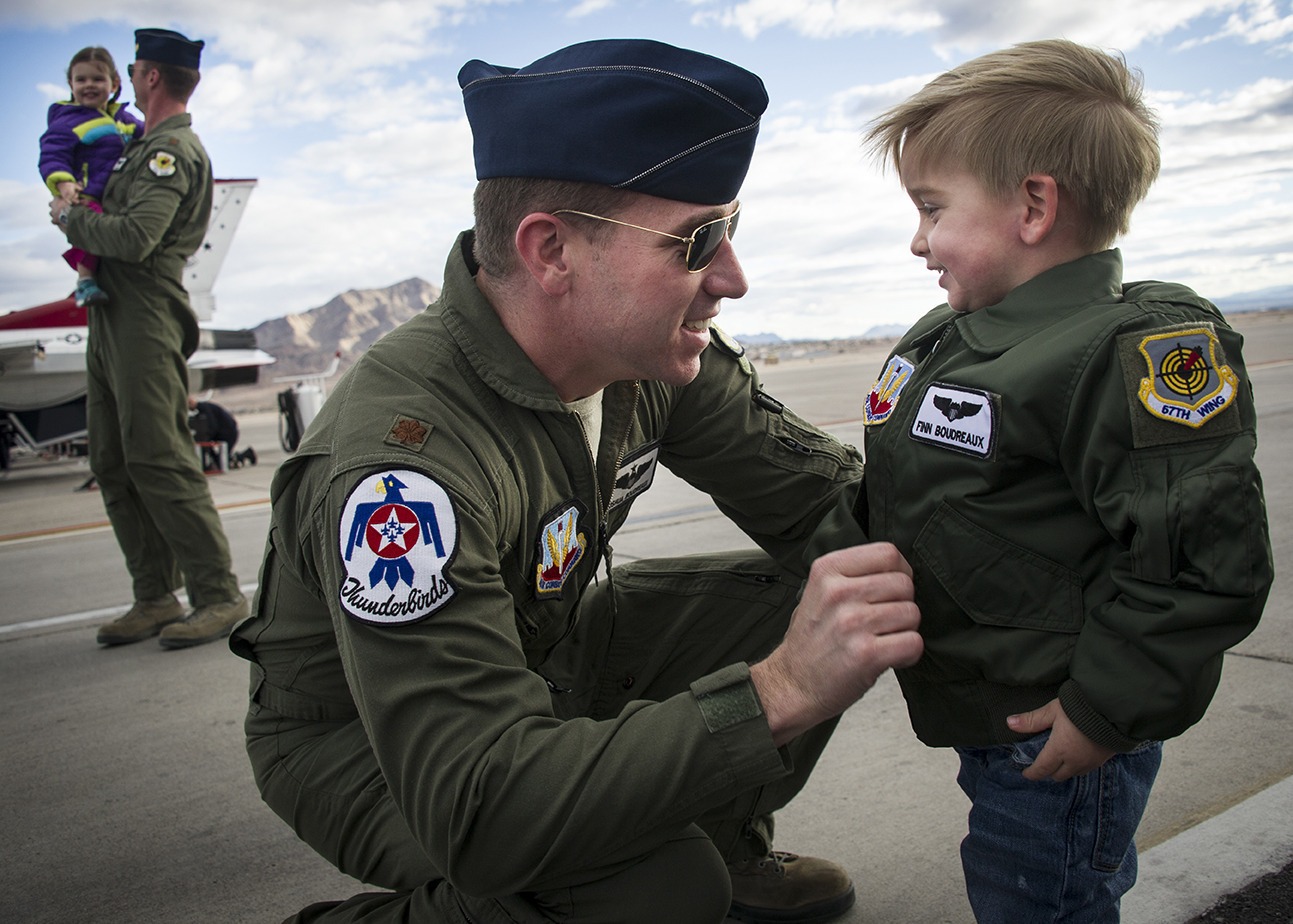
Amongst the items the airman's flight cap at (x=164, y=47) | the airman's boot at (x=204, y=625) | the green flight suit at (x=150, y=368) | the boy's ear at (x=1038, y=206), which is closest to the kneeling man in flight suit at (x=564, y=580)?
the boy's ear at (x=1038, y=206)

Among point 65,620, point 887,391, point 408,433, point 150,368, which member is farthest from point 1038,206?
point 65,620

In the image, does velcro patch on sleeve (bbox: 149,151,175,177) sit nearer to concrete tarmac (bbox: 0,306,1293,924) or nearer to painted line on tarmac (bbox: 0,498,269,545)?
concrete tarmac (bbox: 0,306,1293,924)

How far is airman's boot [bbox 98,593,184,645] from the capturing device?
414 centimetres

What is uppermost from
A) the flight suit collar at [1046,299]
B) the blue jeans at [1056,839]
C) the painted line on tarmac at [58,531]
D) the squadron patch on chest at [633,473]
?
the flight suit collar at [1046,299]

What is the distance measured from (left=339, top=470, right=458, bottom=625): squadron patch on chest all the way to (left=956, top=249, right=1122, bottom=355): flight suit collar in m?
0.89

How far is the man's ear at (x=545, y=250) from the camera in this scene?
1.73m

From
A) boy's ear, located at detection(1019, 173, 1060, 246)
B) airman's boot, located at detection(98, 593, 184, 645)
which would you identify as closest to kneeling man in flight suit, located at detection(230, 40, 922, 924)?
boy's ear, located at detection(1019, 173, 1060, 246)

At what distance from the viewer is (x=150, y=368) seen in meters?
4.08

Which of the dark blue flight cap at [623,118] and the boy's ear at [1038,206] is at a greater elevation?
the dark blue flight cap at [623,118]

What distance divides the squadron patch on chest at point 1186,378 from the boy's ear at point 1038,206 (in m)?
0.32

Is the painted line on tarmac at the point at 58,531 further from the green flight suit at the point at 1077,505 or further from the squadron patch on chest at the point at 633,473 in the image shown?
the green flight suit at the point at 1077,505

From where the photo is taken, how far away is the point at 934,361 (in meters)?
1.74

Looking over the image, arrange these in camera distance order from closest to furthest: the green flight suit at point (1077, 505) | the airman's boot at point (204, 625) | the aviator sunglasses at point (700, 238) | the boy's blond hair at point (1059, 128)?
the green flight suit at point (1077, 505) < the boy's blond hair at point (1059, 128) < the aviator sunglasses at point (700, 238) < the airman's boot at point (204, 625)

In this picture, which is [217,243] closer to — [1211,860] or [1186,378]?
[1211,860]
